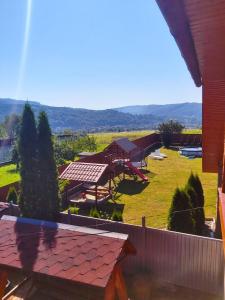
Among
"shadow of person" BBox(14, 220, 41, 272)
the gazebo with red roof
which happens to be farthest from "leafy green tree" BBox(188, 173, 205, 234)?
"shadow of person" BBox(14, 220, 41, 272)

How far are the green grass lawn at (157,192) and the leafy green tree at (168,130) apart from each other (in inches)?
409

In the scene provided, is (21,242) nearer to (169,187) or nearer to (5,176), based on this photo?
(169,187)

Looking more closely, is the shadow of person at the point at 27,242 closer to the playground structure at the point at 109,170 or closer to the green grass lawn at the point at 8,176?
the playground structure at the point at 109,170

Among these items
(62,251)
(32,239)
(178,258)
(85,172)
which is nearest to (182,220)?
(178,258)

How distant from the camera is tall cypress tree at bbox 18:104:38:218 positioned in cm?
858

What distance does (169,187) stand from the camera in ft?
55.9

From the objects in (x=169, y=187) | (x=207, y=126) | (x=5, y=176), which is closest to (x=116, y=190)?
(x=169, y=187)

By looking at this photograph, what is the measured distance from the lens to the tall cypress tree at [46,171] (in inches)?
343

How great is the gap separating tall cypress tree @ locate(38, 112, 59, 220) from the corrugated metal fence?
5.38ft

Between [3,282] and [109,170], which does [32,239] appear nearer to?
[3,282]

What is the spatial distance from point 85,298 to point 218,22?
5.23 meters

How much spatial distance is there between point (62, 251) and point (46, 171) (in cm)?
334

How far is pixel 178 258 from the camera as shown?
7320mm

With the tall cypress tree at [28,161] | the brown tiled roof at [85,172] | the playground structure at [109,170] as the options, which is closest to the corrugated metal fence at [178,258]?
the tall cypress tree at [28,161]
